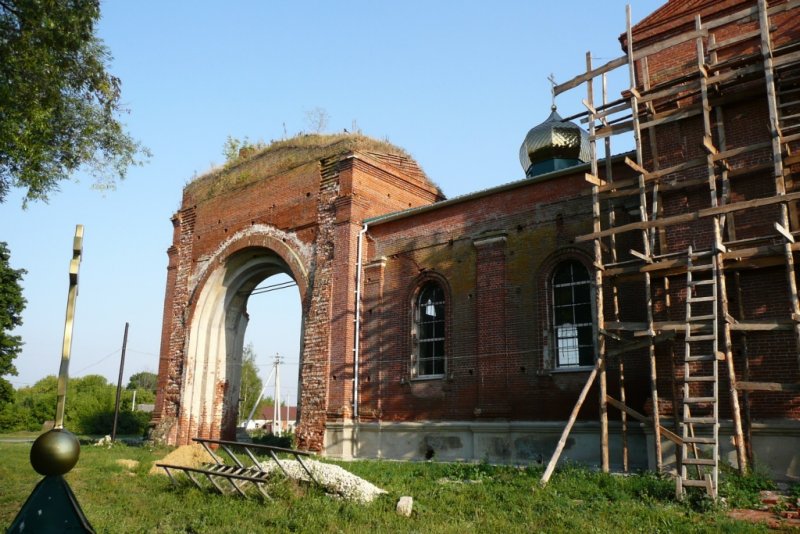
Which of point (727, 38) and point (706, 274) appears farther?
point (727, 38)

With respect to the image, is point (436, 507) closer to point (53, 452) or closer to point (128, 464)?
point (53, 452)

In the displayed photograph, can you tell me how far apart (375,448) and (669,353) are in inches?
310

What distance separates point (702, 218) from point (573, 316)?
3.68 meters

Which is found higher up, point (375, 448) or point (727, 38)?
point (727, 38)

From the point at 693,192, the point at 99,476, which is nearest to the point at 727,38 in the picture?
the point at 693,192

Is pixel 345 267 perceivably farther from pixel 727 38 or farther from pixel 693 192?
pixel 727 38

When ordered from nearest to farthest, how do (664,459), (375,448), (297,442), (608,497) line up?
(608,497) → (664,459) → (375,448) → (297,442)

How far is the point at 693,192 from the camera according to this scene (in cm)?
1159

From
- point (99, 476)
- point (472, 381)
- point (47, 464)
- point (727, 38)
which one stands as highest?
point (727, 38)

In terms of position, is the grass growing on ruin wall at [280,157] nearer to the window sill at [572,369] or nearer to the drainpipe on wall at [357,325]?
the drainpipe on wall at [357,325]

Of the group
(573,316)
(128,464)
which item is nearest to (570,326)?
(573,316)

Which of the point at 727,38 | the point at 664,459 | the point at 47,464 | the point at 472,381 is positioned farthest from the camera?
the point at 472,381

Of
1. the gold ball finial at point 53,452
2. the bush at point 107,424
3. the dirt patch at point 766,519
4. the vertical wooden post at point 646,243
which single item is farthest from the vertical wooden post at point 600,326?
the bush at point 107,424

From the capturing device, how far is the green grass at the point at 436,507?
25.3 feet
